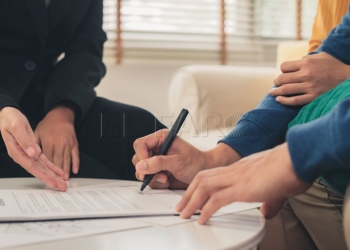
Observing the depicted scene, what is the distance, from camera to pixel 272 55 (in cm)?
249

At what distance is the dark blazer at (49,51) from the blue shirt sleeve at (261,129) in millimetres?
431

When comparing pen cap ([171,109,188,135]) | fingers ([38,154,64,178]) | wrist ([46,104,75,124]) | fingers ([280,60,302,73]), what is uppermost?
fingers ([280,60,302,73])

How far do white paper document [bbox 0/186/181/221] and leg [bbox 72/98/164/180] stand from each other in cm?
33

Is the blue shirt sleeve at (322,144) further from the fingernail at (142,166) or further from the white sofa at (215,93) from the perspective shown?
the white sofa at (215,93)

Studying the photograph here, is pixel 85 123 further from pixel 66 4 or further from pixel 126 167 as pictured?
pixel 66 4

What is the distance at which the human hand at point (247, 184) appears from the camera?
1.82 ft

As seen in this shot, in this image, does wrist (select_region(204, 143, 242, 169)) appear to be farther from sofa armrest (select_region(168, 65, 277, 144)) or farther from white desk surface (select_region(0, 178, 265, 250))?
sofa armrest (select_region(168, 65, 277, 144))

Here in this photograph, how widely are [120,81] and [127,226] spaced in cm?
165

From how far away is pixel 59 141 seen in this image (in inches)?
43.3

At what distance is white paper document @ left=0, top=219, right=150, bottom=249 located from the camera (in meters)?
0.53

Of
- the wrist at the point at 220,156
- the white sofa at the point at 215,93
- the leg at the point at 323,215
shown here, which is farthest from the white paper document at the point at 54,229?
the white sofa at the point at 215,93

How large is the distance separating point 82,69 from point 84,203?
64 centimetres

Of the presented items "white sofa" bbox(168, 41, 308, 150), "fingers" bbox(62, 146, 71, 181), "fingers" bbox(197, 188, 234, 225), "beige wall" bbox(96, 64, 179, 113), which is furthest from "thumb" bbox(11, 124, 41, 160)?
"beige wall" bbox(96, 64, 179, 113)

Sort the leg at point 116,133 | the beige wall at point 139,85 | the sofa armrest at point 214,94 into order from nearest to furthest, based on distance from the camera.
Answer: the leg at point 116,133
the sofa armrest at point 214,94
the beige wall at point 139,85
